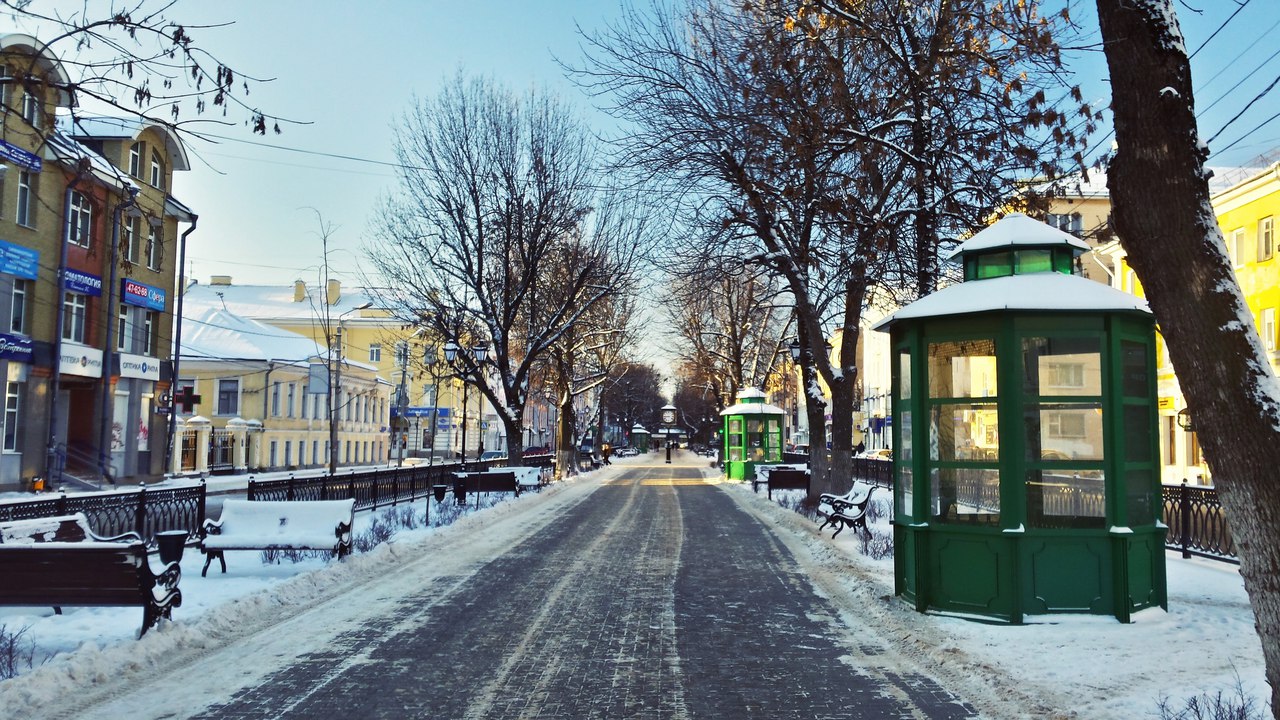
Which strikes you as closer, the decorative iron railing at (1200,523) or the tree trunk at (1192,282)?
the tree trunk at (1192,282)

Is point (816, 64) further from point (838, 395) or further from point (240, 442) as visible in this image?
point (240, 442)

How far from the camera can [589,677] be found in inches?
270

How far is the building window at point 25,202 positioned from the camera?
27.6 meters

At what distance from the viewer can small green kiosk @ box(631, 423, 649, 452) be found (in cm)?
12088

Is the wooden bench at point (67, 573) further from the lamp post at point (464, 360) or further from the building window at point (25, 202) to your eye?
the building window at point (25, 202)

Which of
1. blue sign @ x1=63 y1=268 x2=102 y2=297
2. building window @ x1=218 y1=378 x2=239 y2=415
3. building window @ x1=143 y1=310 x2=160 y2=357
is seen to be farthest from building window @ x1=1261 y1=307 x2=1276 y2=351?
building window @ x1=218 y1=378 x2=239 y2=415

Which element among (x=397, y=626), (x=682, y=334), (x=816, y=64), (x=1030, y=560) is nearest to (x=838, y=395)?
(x=816, y=64)

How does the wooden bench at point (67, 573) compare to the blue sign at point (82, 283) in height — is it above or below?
below

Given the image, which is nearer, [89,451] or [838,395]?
[838,395]

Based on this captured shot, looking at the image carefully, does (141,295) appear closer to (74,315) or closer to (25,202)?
(74,315)

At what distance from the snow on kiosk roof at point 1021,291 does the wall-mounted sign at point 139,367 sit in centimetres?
3016

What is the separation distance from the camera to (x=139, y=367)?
109ft

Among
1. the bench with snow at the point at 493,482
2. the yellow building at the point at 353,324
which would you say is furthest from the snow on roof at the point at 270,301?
the bench with snow at the point at 493,482

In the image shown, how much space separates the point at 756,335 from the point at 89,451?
29891 mm
